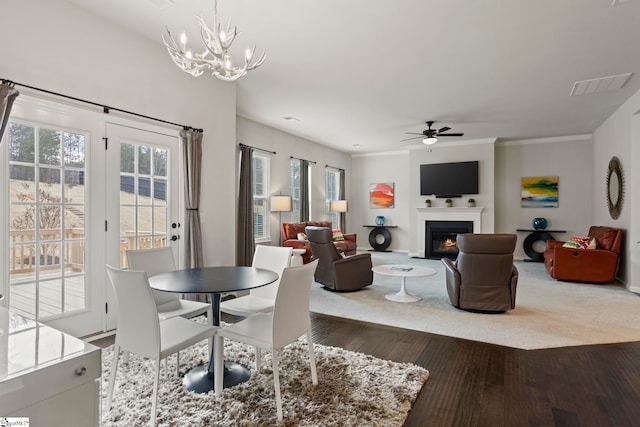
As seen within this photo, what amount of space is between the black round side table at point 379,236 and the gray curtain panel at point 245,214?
15.6 ft

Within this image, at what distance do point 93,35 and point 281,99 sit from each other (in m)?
2.74

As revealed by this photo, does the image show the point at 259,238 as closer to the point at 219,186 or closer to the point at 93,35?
the point at 219,186

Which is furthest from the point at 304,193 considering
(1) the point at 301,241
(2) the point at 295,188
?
(1) the point at 301,241

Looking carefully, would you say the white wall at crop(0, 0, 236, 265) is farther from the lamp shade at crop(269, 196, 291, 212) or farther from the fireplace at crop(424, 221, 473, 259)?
the fireplace at crop(424, 221, 473, 259)

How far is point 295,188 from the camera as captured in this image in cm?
803

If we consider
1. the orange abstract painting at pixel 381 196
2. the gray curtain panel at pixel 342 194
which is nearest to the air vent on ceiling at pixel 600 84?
the orange abstract painting at pixel 381 196

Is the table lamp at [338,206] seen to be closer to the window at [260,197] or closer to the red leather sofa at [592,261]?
the window at [260,197]

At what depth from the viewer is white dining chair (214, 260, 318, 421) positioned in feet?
6.77

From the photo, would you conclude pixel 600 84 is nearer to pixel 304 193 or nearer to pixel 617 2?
pixel 617 2

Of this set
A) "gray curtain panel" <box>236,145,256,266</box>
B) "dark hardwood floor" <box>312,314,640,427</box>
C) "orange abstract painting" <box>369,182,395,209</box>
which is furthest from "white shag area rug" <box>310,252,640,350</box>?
"orange abstract painting" <box>369,182,395,209</box>

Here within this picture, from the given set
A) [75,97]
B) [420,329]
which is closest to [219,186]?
[75,97]

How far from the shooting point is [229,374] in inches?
99.3

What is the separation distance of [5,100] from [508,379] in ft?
13.8

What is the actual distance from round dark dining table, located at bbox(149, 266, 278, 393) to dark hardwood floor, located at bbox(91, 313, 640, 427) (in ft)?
3.21
